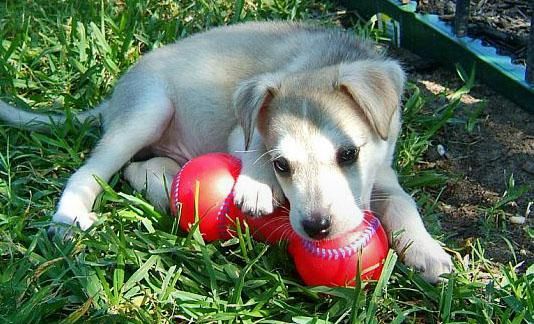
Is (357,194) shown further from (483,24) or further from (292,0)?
(292,0)

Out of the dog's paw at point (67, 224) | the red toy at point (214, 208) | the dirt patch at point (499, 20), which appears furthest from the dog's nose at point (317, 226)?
the dirt patch at point (499, 20)

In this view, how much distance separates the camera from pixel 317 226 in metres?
3.25

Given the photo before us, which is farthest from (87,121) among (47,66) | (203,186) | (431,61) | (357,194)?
(431,61)

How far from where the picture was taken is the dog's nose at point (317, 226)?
325 cm

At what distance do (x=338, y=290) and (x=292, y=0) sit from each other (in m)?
3.44

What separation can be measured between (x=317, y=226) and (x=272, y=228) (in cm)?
51

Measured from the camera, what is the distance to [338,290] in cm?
331

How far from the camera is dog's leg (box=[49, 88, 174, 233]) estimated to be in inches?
158

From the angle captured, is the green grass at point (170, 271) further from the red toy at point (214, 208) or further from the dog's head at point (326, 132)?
the dog's head at point (326, 132)

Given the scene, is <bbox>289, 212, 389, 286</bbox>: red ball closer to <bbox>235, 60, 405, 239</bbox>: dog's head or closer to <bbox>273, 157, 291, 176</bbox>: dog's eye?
<bbox>235, 60, 405, 239</bbox>: dog's head

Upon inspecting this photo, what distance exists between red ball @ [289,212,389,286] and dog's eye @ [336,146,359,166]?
0.87ft

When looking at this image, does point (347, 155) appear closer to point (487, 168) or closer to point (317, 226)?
point (317, 226)

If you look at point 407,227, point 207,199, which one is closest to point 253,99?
point 207,199

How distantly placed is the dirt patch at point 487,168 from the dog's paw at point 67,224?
1717mm
